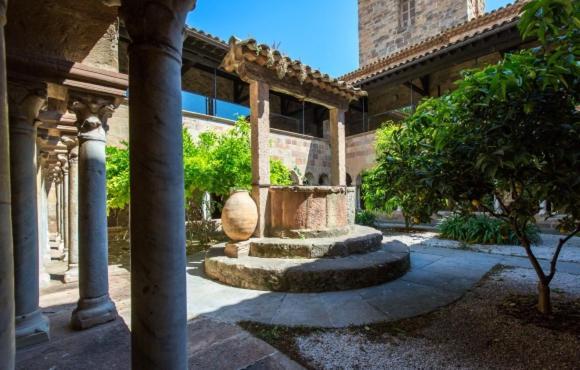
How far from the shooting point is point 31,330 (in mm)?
2225

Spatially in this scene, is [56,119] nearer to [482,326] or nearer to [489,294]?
[482,326]

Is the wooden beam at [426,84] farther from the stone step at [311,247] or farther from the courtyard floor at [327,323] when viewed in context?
the stone step at [311,247]

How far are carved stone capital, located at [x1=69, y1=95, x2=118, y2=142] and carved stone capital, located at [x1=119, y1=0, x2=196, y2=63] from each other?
5.33 ft

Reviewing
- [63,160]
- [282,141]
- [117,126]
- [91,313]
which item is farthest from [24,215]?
[282,141]

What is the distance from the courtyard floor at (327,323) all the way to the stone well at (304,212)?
1.22 meters

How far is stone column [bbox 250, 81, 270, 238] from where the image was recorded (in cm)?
485

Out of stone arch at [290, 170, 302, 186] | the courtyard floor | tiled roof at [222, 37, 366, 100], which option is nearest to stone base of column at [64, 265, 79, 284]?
the courtyard floor

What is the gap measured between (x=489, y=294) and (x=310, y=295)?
209 centimetres

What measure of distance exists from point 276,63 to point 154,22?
12.5 feet

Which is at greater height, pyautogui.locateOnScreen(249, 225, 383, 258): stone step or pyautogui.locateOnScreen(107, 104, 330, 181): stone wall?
pyautogui.locateOnScreen(107, 104, 330, 181): stone wall

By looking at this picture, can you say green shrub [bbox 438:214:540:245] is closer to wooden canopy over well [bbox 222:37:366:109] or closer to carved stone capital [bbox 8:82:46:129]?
wooden canopy over well [bbox 222:37:366:109]

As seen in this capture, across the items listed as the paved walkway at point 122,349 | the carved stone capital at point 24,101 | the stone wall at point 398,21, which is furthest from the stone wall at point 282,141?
the stone wall at point 398,21

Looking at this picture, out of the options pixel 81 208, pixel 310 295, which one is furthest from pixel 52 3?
pixel 310 295

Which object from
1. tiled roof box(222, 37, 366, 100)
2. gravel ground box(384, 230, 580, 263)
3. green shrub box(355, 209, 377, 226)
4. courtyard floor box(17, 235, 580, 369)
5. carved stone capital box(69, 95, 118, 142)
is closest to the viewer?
courtyard floor box(17, 235, 580, 369)
